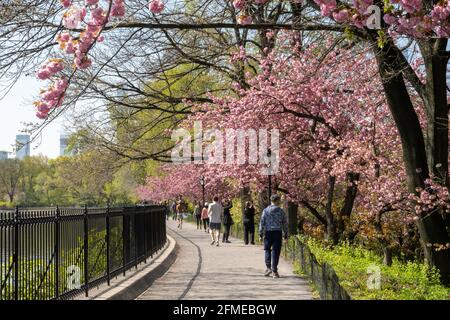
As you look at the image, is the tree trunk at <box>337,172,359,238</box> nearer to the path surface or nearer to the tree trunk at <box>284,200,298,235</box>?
the path surface

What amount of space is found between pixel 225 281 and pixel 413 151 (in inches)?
176

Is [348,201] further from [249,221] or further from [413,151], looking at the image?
[413,151]

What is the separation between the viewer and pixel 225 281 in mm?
13602

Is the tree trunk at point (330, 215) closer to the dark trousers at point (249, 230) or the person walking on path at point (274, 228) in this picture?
the person walking on path at point (274, 228)

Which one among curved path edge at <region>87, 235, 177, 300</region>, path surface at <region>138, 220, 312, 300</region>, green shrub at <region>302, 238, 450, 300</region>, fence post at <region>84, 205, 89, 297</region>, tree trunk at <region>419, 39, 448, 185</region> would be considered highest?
tree trunk at <region>419, 39, 448, 185</region>

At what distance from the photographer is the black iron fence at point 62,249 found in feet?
26.8

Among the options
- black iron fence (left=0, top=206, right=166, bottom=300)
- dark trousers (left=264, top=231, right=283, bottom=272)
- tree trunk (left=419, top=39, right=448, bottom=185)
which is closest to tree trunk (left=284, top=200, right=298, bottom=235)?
dark trousers (left=264, top=231, right=283, bottom=272)

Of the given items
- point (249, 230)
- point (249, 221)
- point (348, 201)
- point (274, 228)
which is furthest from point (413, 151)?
point (249, 230)

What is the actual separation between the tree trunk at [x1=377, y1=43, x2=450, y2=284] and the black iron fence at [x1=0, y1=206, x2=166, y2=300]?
557cm

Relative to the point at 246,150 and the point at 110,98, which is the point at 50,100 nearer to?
the point at 246,150

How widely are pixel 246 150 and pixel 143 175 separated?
171 ft

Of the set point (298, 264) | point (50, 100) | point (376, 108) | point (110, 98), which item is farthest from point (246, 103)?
point (50, 100)

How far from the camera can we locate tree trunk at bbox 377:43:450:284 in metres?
12.1
